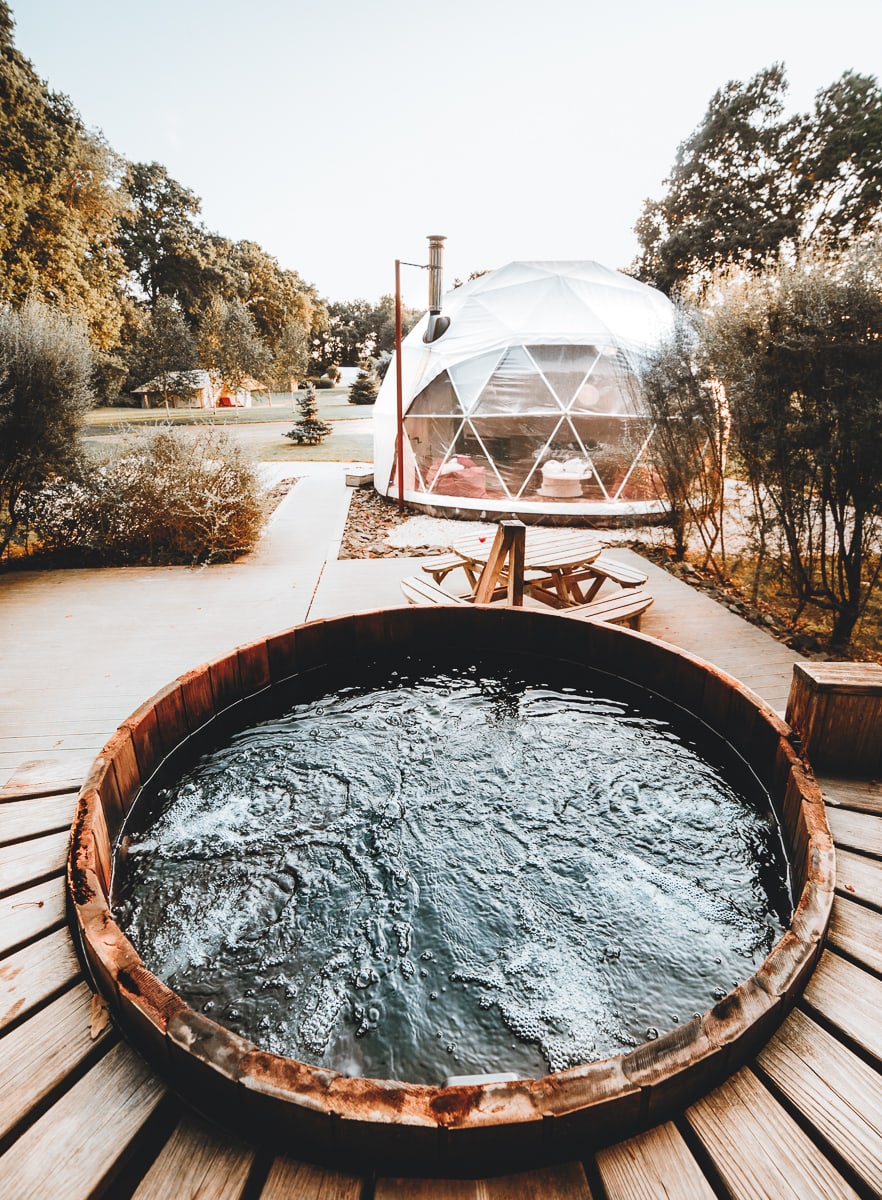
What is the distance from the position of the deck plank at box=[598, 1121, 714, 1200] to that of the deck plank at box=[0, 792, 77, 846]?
2.08 metres

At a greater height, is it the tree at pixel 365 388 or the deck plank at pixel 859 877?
the tree at pixel 365 388

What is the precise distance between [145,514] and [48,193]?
11.3 metres

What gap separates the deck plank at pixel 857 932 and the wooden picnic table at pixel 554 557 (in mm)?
2937

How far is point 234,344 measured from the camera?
26.7 m

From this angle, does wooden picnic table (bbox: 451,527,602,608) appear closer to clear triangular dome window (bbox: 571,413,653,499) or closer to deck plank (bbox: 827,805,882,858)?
deck plank (bbox: 827,805,882,858)

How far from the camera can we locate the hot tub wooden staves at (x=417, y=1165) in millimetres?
1115

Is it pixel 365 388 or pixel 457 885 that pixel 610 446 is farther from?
pixel 365 388

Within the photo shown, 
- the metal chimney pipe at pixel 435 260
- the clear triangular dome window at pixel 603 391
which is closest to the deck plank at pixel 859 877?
the clear triangular dome window at pixel 603 391

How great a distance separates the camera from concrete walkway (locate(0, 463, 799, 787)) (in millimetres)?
3219

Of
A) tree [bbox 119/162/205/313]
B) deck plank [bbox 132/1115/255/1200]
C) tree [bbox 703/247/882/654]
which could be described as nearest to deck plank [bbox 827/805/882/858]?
deck plank [bbox 132/1115/255/1200]

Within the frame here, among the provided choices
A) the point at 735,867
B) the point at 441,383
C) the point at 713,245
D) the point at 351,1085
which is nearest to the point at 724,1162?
the point at 351,1085

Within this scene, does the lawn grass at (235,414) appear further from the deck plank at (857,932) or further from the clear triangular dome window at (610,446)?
the deck plank at (857,932)

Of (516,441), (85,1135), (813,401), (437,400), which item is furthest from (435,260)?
(85,1135)

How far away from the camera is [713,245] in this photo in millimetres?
19078
